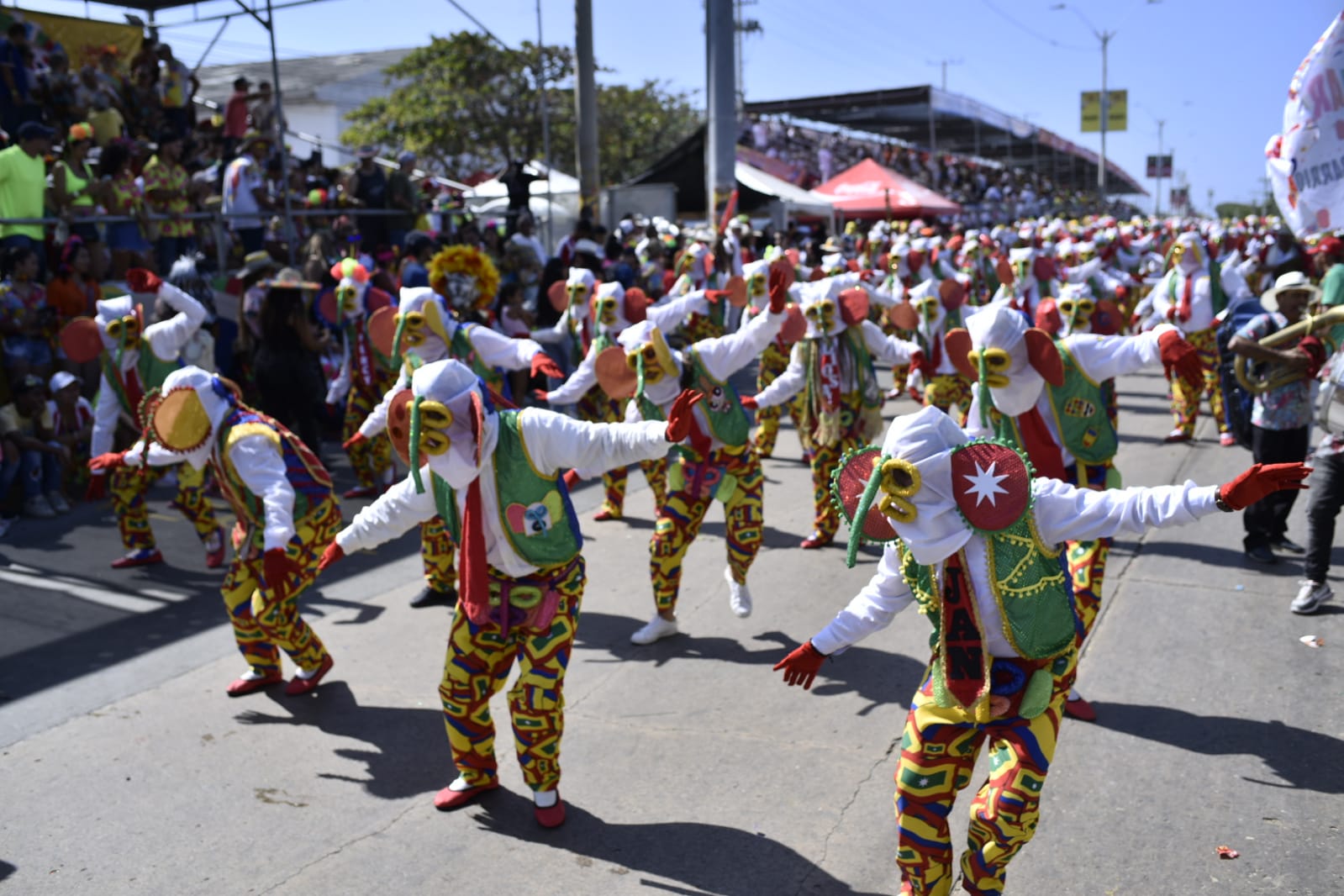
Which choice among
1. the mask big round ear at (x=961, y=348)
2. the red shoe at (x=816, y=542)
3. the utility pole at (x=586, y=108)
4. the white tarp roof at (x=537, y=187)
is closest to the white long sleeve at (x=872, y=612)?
the mask big round ear at (x=961, y=348)

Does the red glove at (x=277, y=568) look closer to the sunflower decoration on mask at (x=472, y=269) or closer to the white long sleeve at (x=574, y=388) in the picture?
the white long sleeve at (x=574, y=388)

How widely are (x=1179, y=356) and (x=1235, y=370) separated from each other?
1647 mm

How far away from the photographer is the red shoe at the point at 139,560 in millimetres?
7582

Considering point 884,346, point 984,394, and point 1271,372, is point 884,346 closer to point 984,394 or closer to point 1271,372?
point 1271,372

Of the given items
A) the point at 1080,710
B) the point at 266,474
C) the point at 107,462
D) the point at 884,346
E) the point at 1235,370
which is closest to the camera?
the point at 1080,710

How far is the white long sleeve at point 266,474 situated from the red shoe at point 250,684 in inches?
35.0

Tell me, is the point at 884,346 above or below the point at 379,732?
above

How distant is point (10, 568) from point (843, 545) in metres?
5.56

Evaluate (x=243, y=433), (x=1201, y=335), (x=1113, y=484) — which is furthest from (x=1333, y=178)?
(x=1201, y=335)

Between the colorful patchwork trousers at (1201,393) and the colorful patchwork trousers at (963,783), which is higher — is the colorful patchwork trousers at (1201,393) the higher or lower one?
the higher one

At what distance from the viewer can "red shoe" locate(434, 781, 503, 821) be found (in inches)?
172

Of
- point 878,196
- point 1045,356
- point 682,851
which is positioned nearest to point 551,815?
point 682,851

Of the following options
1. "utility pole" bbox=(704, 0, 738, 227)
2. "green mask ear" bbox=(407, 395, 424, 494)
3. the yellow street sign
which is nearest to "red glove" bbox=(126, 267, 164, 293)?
"green mask ear" bbox=(407, 395, 424, 494)

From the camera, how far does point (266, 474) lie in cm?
507
